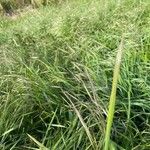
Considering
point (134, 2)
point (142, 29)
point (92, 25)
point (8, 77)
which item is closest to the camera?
point (8, 77)

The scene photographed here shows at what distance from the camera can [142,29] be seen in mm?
3729

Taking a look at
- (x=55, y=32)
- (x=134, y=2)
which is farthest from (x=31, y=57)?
(x=134, y=2)

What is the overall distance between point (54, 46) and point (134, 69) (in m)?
0.72

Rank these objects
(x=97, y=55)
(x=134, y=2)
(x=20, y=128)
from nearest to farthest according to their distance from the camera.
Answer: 1. (x=20, y=128)
2. (x=97, y=55)
3. (x=134, y=2)

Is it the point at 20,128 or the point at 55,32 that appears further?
the point at 55,32

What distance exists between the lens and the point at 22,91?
2.61 m

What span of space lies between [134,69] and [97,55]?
38 cm

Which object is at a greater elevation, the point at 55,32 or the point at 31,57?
the point at 31,57

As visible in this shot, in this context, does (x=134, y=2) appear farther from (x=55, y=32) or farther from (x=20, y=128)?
(x=20, y=128)

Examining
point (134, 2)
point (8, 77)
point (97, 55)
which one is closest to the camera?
point (8, 77)

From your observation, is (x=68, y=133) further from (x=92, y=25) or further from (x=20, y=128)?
(x=92, y=25)

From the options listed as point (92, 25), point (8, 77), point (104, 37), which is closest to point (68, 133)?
point (8, 77)

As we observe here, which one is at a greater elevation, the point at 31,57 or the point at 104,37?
the point at 31,57

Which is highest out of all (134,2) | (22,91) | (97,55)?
(22,91)
